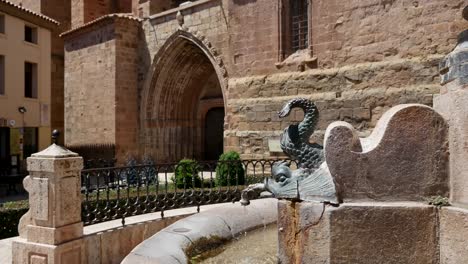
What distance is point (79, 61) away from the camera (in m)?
20.2

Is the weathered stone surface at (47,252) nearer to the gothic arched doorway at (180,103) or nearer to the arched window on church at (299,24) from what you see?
the arched window on church at (299,24)

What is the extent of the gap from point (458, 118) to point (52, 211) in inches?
146

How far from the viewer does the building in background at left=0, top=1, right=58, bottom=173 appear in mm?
17094

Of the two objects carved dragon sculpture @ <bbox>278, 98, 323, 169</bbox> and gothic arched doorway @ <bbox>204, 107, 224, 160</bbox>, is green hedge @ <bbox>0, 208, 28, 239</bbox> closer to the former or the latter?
carved dragon sculpture @ <bbox>278, 98, 323, 169</bbox>

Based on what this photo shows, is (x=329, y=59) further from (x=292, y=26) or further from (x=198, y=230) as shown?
(x=198, y=230)

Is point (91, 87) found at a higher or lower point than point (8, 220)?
higher

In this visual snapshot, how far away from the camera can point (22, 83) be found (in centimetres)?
1822

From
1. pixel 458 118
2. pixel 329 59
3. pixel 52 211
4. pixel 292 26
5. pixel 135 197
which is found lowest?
pixel 135 197

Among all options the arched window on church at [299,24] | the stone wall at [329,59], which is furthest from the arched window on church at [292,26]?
the stone wall at [329,59]

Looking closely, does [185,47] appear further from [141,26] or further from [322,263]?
[322,263]

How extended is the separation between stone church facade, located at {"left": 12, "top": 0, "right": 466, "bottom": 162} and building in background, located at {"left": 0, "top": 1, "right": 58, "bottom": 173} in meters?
1.40

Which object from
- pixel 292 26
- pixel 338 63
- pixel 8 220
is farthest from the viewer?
pixel 292 26

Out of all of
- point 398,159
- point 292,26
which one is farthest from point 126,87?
point 398,159

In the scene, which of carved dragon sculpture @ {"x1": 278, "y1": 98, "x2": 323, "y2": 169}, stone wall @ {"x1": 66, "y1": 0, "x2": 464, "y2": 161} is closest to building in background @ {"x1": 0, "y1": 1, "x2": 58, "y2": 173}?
stone wall @ {"x1": 66, "y1": 0, "x2": 464, "y2": 161}
